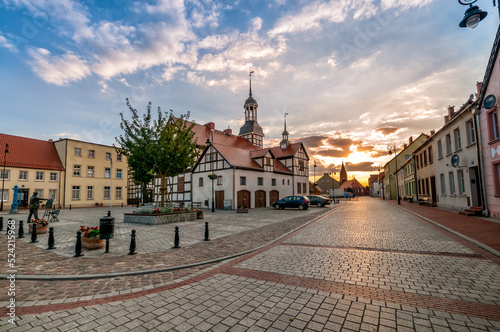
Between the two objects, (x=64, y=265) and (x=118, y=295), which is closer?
(x=118, y=295)

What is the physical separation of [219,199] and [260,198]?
18.1ft

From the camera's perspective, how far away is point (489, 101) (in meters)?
13.7

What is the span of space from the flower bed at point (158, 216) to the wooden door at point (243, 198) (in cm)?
1068

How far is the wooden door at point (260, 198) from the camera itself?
29930 millimetres

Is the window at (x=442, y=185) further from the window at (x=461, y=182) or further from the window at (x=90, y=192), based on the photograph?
the window at (x=90, y=192)

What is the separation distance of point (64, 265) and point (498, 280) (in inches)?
414

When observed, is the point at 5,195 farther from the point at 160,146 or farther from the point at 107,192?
the point at 160,146

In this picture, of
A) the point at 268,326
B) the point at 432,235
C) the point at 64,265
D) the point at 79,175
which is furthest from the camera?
the point at 79,175

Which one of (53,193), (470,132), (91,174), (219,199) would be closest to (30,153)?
(53,193)

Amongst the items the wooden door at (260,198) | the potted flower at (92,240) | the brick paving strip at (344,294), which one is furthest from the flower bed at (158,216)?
the wooden door at (260,198)

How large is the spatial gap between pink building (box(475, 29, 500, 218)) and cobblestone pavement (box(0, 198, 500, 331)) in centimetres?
998

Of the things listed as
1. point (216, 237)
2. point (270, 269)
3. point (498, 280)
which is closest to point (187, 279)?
point (270, 269)

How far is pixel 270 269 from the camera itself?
20.0 ft

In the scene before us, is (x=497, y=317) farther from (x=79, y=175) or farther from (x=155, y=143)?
(x=79, y=175)
